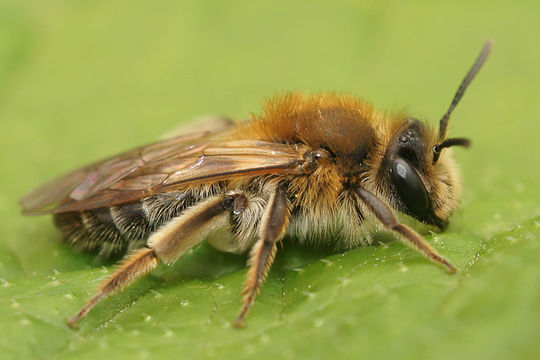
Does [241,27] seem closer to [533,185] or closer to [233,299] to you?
[533,185]

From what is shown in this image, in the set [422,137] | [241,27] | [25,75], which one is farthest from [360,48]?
[25,75]

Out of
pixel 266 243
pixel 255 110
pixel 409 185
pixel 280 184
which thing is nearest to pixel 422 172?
pixel 409 185

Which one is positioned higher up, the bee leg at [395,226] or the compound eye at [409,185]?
the compound eye at [409,185]

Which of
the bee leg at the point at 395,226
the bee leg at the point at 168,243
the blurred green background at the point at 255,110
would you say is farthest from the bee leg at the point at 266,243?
the bee leg at the point at 395,226

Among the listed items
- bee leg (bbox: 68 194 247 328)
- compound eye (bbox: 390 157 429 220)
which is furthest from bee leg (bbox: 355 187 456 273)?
bee leg (bbox: 68 194 247 328)

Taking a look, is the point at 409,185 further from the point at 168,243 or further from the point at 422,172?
the point at 168,243

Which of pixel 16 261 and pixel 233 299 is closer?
pixel 233 299

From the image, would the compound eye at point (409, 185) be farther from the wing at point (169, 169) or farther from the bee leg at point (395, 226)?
the wing at point (169, 169)
